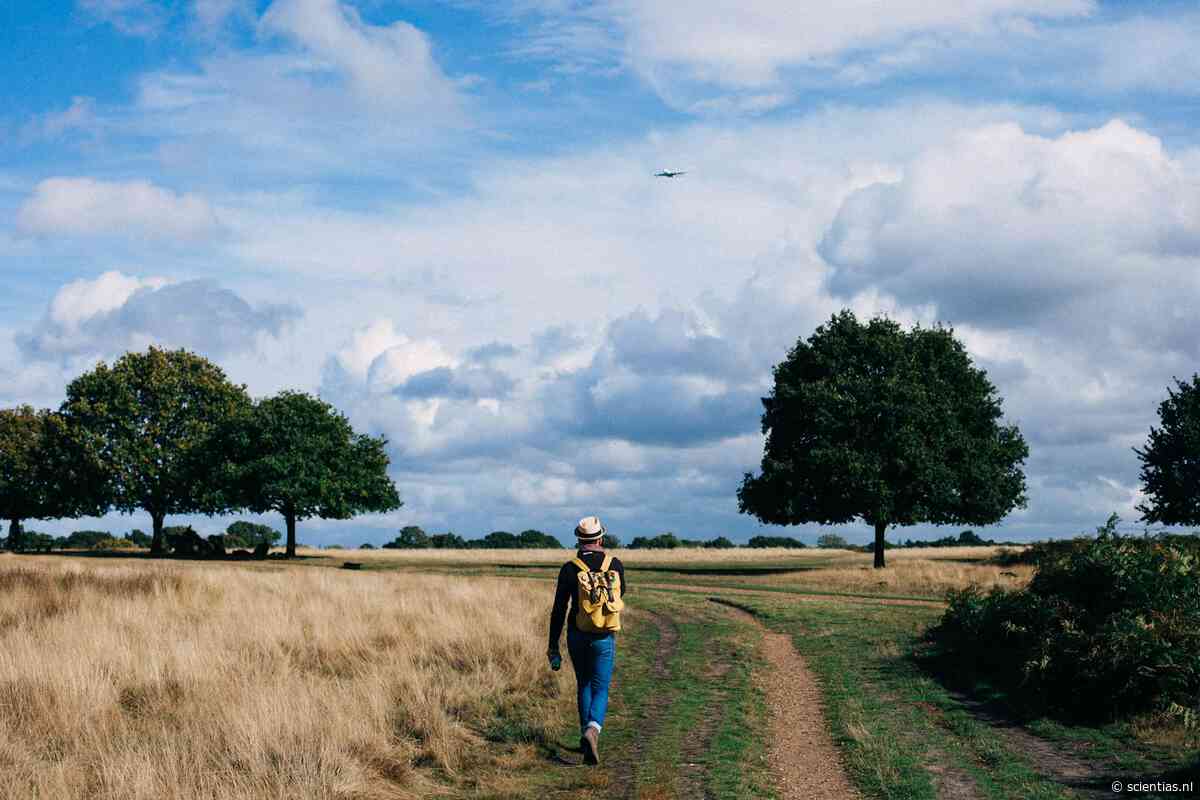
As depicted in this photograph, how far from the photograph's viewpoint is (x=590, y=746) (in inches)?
444

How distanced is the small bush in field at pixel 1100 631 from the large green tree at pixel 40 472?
60.7 meters

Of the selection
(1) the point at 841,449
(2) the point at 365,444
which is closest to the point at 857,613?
(1) the point at 841,449

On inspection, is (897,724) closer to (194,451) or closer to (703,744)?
(703,744)

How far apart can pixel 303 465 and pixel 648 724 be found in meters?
53.7

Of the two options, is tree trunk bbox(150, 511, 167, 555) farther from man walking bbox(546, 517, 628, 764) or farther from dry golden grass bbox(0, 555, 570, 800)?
man walking bbox(546, 517, 628, 764)

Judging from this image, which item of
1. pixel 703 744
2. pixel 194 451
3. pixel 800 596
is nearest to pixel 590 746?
pixel 703 744

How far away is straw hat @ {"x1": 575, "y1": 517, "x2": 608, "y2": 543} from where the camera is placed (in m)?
11.8

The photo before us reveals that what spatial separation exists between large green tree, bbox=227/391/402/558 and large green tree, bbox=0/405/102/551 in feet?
33.2

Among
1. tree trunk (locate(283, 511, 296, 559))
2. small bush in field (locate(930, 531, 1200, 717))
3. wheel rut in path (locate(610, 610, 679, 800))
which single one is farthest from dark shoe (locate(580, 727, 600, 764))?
tree trunk (locate(283, 511, 296, 559))

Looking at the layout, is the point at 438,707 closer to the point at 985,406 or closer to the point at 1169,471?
the point at 985,406

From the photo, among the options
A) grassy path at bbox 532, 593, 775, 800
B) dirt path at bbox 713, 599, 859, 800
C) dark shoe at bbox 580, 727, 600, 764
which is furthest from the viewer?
dark shoe at bbox 580, 727, 600, 764

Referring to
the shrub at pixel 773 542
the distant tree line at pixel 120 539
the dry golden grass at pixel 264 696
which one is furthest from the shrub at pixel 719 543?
the dry golden grass at pixel 264 696

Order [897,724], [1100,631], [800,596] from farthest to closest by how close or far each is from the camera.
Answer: [800,596] < [1100,631] < [897,724]

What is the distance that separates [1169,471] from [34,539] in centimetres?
9847
